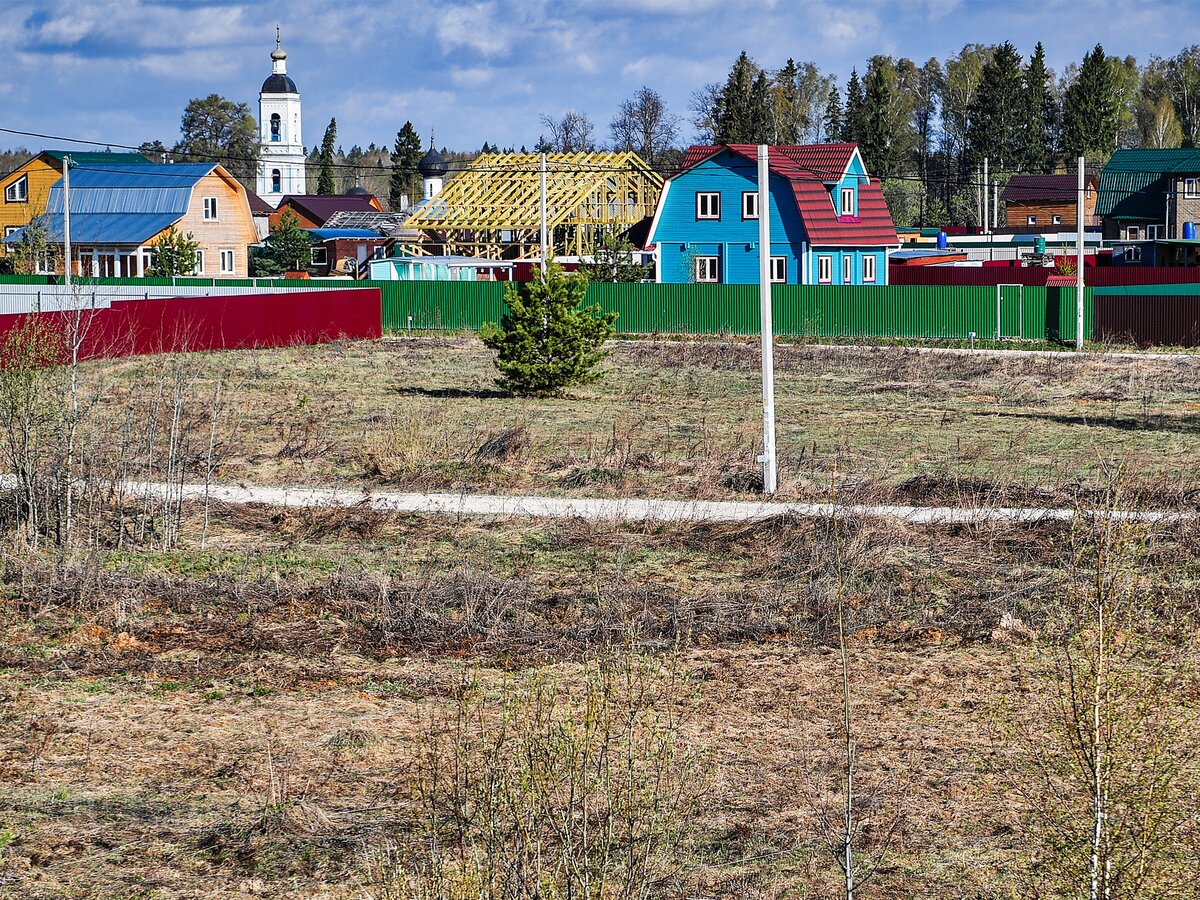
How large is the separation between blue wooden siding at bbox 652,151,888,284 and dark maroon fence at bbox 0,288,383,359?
1380cm

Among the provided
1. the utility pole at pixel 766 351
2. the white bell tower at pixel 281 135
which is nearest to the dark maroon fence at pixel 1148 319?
the utility pole at pixel 766 351

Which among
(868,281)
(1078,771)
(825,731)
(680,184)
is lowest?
(825,731)

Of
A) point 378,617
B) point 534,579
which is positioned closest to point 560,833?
point 378,617

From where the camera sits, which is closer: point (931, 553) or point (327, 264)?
point (931, 553)

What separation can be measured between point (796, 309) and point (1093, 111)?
2504 inches

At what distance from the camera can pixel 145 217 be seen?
66500 millimetres

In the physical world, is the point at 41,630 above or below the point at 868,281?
below

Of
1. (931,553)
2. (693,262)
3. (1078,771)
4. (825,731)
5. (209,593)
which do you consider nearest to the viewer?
(1078,771)

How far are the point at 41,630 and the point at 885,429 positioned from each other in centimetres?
1397

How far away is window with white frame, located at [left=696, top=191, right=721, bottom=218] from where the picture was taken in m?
51.4

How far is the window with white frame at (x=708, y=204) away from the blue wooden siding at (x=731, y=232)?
5.5 inches

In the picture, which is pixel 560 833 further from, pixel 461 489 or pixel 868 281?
pixel 868 281

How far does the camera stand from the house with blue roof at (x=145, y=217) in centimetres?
6488

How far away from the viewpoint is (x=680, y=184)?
169ft
